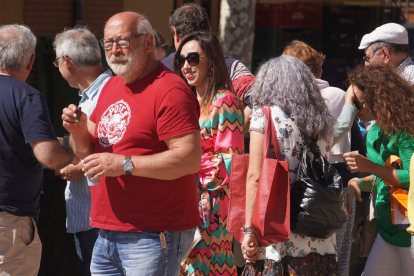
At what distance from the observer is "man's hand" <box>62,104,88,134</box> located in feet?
8.49

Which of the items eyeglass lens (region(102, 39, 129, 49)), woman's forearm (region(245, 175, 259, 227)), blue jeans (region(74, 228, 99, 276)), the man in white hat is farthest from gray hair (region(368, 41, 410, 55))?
blue jeans (region(74, 228, 99, 276))

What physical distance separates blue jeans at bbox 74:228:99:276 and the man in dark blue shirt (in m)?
0.62

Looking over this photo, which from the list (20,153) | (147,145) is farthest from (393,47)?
(20,153)

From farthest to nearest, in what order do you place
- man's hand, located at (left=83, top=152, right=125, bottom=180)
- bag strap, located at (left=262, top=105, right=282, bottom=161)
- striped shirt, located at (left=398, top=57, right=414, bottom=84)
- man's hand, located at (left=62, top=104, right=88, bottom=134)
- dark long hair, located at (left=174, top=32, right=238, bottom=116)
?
1. striped shirt, located at (left=398, top=57, right=414, bottom=84)
2. dark long hair, located at (left=174, top=32, right=238, bottom=116)
3. bag strap, located at (left=262, top=105, right=282, bottom=161)
4. man's hand, located at (left=62, top=104, right=88, bottom=134)
5. man's hand, located at (left=83, top=152, right=125, bottom=180)

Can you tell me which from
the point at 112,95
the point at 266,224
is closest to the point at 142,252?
the point at 266,224

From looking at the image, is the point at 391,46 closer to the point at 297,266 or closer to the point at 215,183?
the point at 215,183

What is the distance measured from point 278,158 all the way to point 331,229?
482 millimetres

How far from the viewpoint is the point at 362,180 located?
145 inches

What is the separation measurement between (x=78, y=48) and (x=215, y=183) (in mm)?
1463

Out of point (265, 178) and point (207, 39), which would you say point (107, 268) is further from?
point (207, 39)

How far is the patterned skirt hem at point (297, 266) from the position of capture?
2.68 m

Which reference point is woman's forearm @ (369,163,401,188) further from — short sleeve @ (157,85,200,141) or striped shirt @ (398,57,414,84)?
short sleeve @ (157,85,200,141)

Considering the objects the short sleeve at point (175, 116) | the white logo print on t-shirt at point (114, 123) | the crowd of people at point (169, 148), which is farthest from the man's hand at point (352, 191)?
the white logo print on t-shirt at point (114, 123)

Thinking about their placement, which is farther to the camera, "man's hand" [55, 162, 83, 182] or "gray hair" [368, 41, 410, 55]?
"gray hair" [368, 41, 410, 55]
